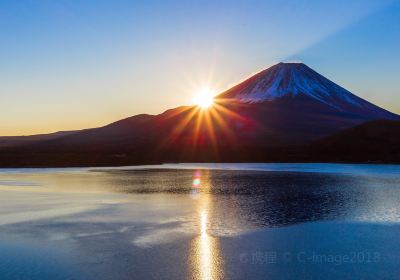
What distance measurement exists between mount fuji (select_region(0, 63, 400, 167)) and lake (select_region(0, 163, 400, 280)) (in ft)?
196

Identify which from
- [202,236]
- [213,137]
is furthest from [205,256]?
[213,137]

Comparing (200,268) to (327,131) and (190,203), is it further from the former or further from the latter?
(327,131)

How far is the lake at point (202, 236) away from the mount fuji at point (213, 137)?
2356 inches

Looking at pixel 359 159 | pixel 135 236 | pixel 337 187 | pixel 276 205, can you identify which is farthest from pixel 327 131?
pixel 135 236

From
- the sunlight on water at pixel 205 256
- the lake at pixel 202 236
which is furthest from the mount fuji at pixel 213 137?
the sunlight on water at pixel 205 256

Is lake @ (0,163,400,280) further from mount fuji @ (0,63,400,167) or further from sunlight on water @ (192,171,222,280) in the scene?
mount fuji @ (0,63,400,167)

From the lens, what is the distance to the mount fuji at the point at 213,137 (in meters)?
99.7

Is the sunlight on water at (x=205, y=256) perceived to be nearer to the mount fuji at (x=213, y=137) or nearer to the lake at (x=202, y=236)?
the lake at (x=202, y=236)

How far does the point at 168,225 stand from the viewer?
20828 mm

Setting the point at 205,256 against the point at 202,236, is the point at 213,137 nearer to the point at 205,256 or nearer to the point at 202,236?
the point at 202,236

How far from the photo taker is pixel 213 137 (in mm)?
143875

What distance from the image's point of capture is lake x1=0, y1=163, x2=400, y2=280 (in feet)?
44.7

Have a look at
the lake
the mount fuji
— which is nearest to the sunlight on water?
the lake

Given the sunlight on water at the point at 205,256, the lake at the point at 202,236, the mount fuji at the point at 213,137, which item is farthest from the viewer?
the mount fuji at the point at 213,137
